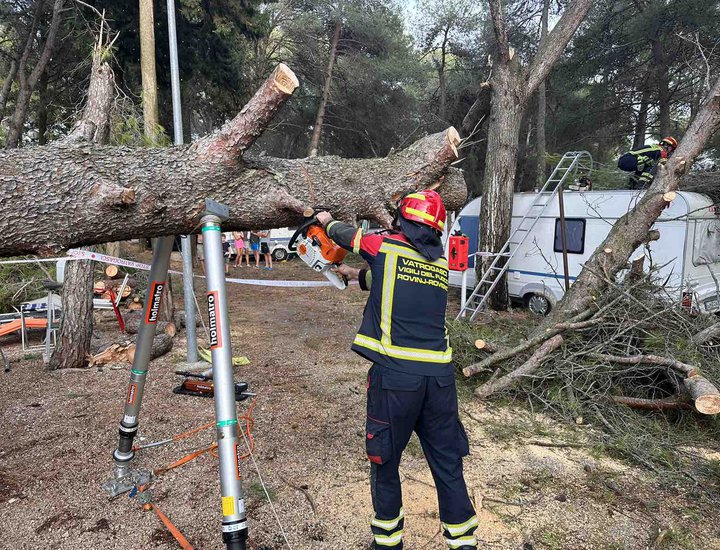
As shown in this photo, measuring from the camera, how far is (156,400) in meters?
4.62

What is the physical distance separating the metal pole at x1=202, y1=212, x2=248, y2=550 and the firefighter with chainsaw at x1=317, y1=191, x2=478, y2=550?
0.70 meters

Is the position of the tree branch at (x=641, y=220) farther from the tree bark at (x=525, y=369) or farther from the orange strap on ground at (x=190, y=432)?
the orange strap on ground at (x=190, y=432)

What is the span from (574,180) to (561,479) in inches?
254

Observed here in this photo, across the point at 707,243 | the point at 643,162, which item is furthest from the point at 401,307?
the point at 707,243

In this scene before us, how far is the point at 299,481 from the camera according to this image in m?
3.22

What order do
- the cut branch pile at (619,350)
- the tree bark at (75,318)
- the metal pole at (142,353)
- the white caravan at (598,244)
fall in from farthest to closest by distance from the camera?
1. the white caravan at (598,244)
2. the tree bark at (75,318)
3. the cut branch pile at (619,350)
4. the metal pole at (142,353)

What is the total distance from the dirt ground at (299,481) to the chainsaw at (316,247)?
5.25 ft

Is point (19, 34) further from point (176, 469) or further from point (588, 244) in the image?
point (588, 244)

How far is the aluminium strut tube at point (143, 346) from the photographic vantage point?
295cm

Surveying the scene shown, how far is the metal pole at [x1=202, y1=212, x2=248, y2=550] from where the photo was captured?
1.79 meters

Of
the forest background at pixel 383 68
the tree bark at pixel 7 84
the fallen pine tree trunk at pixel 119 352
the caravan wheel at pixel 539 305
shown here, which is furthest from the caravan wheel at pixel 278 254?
the fallen pine tree trunk at pixel 119 352

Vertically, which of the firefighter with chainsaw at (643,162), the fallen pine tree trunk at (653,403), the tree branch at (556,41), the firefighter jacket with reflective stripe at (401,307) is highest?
the tree branch at (556,41)

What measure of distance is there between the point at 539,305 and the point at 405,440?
670 cm

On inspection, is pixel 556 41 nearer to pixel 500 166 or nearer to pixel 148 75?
pixel 500 166
